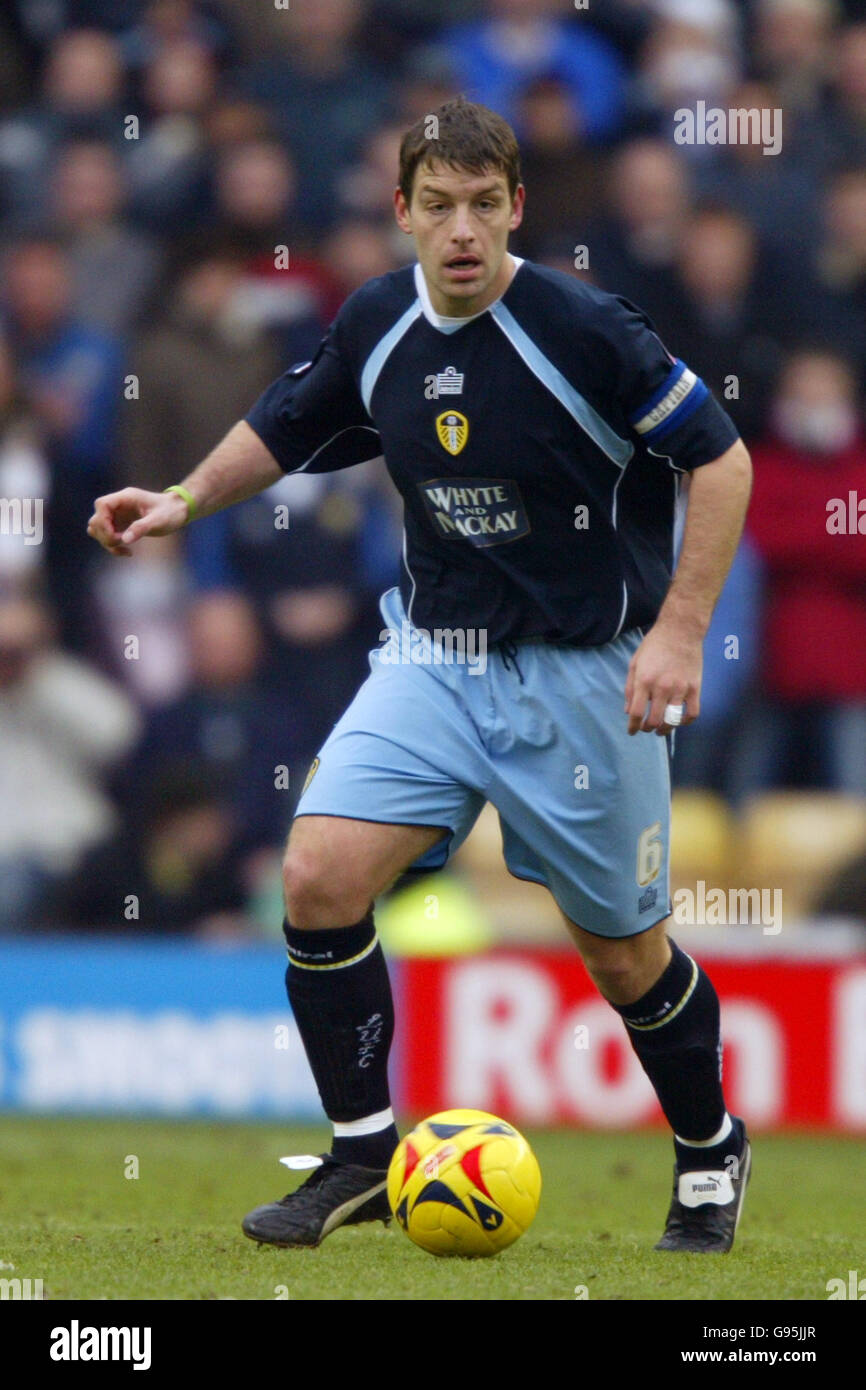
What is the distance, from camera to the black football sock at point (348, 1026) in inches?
187

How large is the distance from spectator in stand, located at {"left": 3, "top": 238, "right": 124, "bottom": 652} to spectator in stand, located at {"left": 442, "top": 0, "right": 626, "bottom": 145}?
86.5 inches

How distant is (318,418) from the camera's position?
16.6 ft

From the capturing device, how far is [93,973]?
874 cm

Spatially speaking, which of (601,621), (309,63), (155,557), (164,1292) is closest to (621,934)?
(601,621)

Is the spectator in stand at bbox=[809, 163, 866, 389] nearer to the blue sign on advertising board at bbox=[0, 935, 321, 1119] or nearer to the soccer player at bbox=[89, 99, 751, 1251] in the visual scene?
the blue sign on advertising board at bbox=[0, 935, 321, 1119]

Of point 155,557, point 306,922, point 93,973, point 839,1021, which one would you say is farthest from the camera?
point 155,557

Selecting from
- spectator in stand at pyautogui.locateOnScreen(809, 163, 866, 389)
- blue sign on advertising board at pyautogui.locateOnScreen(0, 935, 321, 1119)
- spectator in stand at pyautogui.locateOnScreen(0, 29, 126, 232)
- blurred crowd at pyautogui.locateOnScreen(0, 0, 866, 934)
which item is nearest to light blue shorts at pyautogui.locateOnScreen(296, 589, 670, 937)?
blue sign on advertising board at pyautogui.locateOnScreen(0, 935, 321, 1119)

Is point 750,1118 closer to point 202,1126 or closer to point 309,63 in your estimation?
point 202,1126

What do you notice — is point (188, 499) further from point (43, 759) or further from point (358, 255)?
point (358, 255)

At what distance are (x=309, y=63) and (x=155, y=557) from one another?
2760mm

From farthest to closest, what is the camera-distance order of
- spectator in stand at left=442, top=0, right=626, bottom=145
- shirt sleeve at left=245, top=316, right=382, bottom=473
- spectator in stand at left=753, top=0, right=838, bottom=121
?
spectator in stand at left=442, top=0, right=626, bottom=145, spectator in stand at left=753, top=0, right=838, bottom=121, shirt sleeve at left=245, top=316, right=382, bottom=473

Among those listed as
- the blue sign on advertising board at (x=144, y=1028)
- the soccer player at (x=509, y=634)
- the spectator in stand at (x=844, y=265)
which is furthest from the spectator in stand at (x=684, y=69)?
the soccer player at (x=509, y=634)

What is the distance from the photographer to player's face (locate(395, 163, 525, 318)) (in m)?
4.57

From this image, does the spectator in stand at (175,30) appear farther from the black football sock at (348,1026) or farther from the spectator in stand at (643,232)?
the black football sock at (348,1026)
